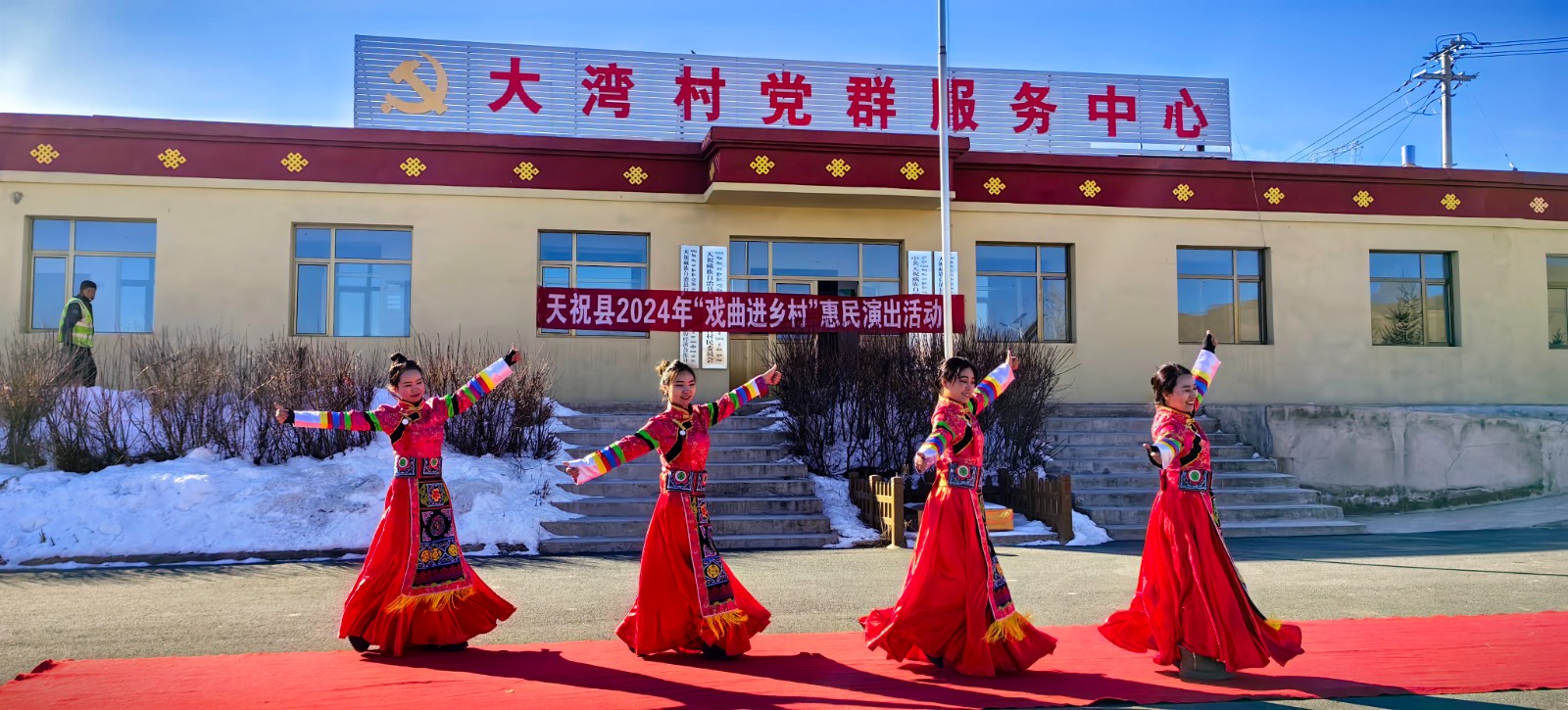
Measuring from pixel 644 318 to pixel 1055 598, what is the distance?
663 centimetres

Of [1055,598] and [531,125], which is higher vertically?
[531,125]

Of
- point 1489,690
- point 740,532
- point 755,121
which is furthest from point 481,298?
point 1489,690

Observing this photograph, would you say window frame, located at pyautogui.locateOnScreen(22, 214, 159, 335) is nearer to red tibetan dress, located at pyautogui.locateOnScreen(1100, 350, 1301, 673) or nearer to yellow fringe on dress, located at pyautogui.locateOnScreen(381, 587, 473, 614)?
yellow fringe on dress, located at pyautogui.locateOnScreen(381, 587, 473, 614)

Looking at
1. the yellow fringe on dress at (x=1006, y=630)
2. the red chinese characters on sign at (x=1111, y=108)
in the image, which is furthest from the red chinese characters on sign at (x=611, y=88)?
the yellow fringe on dress at (x=1006, y=630)

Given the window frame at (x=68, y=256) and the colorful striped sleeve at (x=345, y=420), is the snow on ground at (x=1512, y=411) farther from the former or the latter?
the window frame at (x=68, y=256)

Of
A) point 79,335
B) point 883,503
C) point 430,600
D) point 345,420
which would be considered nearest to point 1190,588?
point 430,600

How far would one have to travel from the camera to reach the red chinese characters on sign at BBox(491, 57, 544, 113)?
16297 millimetres

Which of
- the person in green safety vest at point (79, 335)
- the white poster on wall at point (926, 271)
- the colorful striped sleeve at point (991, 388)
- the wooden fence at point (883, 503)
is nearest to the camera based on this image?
the colorful striped sleeve at point (991, 388)

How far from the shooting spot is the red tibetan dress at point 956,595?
5.29 metres

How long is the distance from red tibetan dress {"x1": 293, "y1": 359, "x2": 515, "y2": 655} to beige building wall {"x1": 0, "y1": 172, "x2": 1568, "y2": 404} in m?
9.22

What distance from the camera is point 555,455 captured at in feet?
41.7

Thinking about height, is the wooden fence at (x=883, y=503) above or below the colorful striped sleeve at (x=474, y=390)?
below

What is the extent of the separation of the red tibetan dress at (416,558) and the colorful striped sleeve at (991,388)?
8.54 ft

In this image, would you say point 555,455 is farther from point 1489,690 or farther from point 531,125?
point 1489,690
